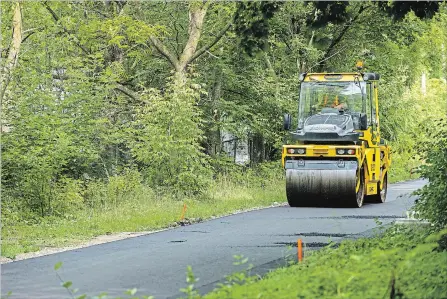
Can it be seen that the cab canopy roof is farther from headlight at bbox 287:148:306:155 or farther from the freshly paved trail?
the freshly paved trail

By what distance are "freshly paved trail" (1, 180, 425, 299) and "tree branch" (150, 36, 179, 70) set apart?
12.8 metres

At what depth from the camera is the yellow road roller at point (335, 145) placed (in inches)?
907

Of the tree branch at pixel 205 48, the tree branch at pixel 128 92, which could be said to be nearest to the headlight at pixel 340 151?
the tree branch at pixel 205 48

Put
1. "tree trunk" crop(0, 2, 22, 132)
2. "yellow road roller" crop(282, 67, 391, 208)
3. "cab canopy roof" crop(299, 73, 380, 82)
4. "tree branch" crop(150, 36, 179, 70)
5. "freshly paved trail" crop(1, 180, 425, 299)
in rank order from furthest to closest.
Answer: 1. "tree branch" crop(150, 36, 179, 70)
2. "cab canopy roof" crop(299, 73, 380, 82)
3. "yellow road roller" crop(282, 67, 391, 208)
4. "tree trunk" crop(0, 2, 22, 132)
5. "freshly paved trail" crop(1, 180, 425, 299)

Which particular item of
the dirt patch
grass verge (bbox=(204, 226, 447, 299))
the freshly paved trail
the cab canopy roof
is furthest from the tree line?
grass verge (bbox=(204, 226, 447, 299))

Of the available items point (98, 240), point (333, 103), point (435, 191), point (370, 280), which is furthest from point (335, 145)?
point (370, 280)

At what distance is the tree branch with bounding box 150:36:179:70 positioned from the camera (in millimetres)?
32844

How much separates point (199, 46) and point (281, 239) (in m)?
19.7

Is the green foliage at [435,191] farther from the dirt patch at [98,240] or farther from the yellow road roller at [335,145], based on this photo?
the yellow road roller at [335,145]

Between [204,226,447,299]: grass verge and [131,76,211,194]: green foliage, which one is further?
[131,76,211,194]: green foliage

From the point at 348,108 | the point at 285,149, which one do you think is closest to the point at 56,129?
the point at 285,149

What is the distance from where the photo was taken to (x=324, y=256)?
11453 mm

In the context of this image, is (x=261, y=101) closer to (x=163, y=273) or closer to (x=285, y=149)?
(x=285, y=149)

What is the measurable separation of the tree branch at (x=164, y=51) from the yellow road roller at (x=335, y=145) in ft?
29.7
